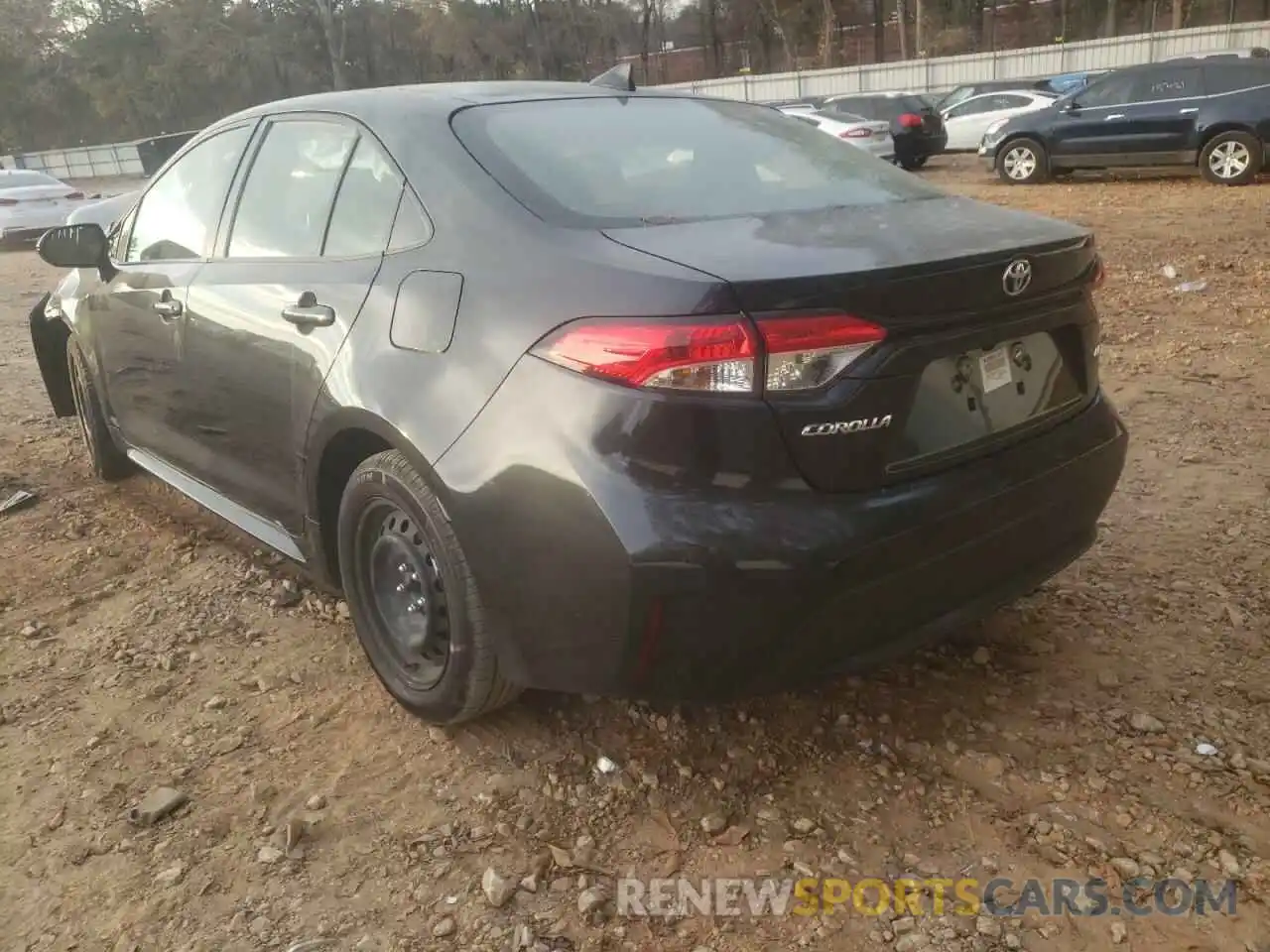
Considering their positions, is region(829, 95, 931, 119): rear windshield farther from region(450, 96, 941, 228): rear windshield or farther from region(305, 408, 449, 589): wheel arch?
region(305, 408, 449, 589): wheel arch

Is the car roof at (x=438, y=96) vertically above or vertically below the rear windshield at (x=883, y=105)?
below

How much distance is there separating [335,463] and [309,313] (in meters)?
0.40

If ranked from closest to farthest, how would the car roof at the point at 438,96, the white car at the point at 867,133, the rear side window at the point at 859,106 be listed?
the car roof at the point at 438,96, the white car at the point at 867,133, the rear side window at the point at 859,106

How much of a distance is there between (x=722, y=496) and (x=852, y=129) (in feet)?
53.4

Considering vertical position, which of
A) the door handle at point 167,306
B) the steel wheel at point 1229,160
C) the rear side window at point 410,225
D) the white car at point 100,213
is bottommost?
the steel wheel at point 1229,160

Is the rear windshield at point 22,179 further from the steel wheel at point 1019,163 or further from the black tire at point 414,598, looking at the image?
the black tire at point 414,598

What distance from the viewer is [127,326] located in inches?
145

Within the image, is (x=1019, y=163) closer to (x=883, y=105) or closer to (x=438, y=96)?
(x=883, y=105)

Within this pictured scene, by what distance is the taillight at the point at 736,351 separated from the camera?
1884 mm

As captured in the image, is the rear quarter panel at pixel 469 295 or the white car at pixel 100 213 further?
the white car at pixel 100 213

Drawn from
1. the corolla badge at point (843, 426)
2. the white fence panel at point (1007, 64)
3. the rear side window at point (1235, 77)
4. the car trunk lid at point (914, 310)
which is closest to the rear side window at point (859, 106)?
the rear side window at point (1235, 77)

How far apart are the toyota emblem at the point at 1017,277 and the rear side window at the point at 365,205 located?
145 centimetres

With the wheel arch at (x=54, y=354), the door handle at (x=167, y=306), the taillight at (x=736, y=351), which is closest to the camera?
the taillight at (x=736, y=351)

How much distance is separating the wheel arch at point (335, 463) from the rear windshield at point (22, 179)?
Answer: 645 inches
